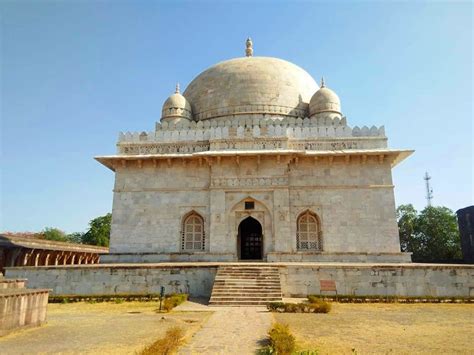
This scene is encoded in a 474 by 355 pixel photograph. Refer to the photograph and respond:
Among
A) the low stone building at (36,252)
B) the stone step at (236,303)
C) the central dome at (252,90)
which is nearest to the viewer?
the stone step at (236,303)

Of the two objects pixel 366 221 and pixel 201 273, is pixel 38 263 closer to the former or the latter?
pixel 201 273

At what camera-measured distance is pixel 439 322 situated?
8305mm

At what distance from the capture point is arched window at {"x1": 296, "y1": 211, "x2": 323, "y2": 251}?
650 inches

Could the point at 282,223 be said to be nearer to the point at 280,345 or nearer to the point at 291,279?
the point at 291,279

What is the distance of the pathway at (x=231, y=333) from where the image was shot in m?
5.63

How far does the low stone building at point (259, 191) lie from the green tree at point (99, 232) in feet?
90.8

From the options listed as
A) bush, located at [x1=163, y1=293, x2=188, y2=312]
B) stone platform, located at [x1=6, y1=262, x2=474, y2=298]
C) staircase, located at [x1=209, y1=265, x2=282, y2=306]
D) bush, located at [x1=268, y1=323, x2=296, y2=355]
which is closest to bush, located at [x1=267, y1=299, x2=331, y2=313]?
staircase, located at [x1=209, y1=265, x2=282, y2=306]

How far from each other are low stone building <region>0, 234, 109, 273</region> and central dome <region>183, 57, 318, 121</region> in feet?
34.1

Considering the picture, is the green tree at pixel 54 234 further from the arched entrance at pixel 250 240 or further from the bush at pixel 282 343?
the bush at pixel 282 343

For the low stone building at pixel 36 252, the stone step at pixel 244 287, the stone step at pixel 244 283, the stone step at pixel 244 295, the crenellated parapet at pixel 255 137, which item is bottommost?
the stone step at pixel 244 295

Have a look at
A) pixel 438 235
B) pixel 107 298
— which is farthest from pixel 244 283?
pixel 438 235

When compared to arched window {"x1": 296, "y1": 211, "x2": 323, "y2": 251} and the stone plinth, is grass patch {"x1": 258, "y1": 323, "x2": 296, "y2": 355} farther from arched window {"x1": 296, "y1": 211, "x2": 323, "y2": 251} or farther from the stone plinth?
arched window {"x1": 296, "y1": 211, "x2": 323, "y2": 251}

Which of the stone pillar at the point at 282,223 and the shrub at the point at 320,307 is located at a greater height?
the stone pillar at the point at 282,223

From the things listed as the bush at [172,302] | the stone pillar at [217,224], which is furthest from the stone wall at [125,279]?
the stone pillar at [217,224]
